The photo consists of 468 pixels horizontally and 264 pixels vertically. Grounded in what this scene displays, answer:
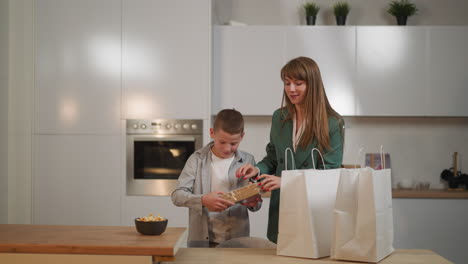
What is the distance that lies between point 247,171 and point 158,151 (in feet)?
5.12

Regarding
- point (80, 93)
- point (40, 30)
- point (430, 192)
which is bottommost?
point (430, 192)

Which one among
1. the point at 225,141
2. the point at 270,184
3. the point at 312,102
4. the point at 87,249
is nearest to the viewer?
the point at 87,249

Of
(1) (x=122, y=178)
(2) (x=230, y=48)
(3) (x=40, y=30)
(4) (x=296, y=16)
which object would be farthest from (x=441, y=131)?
(3) (x=40, y=30)

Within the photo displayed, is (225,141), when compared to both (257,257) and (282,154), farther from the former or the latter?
(257,257)

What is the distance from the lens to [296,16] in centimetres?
412

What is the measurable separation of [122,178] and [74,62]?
2.78 feet

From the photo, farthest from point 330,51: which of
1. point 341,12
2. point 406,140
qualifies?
point 406,140

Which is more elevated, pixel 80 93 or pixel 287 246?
pixel 80 93

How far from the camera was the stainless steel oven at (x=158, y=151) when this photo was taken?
135 inches

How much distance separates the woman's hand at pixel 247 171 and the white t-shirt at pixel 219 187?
163 millimetres

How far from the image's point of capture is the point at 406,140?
13.4ft

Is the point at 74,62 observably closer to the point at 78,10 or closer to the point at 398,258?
the point at 78,10

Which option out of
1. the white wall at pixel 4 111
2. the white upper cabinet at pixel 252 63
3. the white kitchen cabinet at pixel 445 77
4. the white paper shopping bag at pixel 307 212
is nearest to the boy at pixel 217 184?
the white paper shopping bag at pixel 307 212

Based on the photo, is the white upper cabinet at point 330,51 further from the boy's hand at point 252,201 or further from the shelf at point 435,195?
the boy's hand at point 252,201
